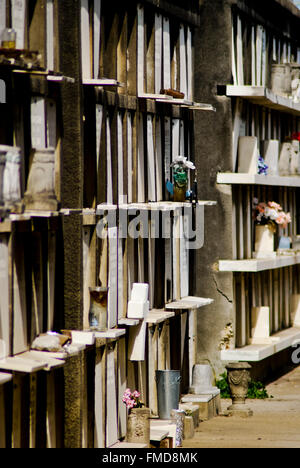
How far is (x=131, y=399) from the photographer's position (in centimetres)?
1127

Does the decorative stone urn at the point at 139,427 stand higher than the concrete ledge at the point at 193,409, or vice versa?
the decorative stone urn at the point at 139,427

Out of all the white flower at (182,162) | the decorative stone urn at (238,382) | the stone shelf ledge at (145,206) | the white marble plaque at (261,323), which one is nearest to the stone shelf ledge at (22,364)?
the stone shelf ledge at (145,206)

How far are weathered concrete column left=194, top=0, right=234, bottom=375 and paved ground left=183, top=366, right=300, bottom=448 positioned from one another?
104cm

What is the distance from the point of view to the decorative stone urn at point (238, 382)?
14.6 meters

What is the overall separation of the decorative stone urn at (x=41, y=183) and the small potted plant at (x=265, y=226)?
27.3 ft

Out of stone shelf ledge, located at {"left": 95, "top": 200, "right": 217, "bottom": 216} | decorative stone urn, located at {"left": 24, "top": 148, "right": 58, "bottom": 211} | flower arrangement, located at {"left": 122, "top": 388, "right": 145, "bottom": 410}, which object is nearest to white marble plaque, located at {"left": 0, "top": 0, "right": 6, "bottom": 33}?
decorative stone urn, located at {"left": 24, "top": 148, "right": 58, "bottom": 211}

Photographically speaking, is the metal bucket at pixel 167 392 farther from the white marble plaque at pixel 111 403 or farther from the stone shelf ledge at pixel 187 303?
the white marble plaque at pixel 111 403

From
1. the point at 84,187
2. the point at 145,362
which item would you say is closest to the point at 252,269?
the point at 145,362

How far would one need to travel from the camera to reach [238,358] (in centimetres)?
1566

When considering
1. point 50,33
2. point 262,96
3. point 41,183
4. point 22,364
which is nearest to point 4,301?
point 22,364

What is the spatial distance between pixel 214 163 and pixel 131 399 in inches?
212

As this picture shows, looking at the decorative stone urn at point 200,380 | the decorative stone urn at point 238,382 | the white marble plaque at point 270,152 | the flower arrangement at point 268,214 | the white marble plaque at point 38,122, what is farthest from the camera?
the white marble plaque at point 270,152

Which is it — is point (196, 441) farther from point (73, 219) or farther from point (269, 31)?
point (269, 31)

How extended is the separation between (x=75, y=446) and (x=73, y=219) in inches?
78.5
